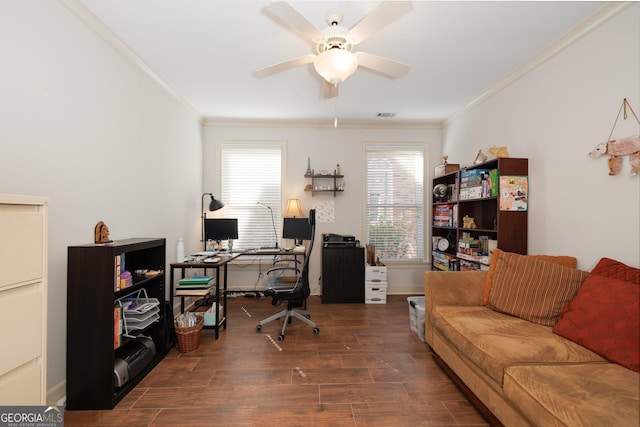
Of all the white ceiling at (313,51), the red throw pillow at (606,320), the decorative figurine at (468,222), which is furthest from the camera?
the decorative figurine at (468,222)

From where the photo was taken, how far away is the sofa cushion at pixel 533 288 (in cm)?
187

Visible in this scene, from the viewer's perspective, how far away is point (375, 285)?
402 cm

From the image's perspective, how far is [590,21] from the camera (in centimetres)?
203

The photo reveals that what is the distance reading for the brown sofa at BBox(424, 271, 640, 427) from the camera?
1.12m

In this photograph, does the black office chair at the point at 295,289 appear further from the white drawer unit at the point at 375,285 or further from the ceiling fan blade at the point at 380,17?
Answer: the ceiling fan blade at the point at 380,17

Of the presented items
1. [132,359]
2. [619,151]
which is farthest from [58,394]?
[619,151]

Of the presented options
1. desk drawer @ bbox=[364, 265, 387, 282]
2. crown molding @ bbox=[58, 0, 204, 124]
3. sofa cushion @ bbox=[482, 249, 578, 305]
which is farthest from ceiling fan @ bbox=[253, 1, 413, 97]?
desk drawer @ bbox=[364, 265, 387, 282]

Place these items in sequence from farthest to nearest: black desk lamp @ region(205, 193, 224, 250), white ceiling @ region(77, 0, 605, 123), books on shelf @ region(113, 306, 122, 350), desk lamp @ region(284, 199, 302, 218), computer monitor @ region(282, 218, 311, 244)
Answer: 1. desk lamp @ region(284, 199, 302, 218)
2. computer monitor @ region(282, 218, 311, 244)
3. black desk lamp @ region(205, 193, 224, 250)
4. white ceiling @ region(77, 0, 605, 123)
5. books on shelf @ region(113, 306, 122, 350)

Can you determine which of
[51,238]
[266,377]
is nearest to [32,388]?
[51,238]

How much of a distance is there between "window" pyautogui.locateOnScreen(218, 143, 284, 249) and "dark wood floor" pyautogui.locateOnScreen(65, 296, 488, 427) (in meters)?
1.68

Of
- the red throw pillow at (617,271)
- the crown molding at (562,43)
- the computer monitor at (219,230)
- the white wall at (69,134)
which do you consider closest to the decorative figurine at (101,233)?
the white wall at (69,134)

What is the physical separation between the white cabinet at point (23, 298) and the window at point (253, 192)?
3161 millimetres

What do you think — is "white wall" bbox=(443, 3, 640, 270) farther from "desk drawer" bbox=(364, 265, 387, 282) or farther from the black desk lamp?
the black desk lamp

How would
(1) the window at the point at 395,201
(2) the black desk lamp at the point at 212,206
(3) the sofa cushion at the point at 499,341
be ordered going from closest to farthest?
(3) the sofa cushion at the point at 499,341
(2) the black desk lamp at the point at 212,206
(1) the window at the point at 395,201
